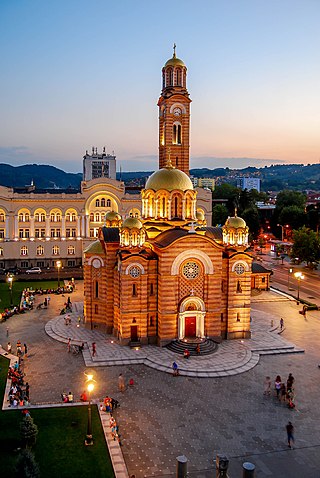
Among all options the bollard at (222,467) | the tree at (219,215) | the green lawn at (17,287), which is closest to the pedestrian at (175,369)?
the bollard at (222,467)

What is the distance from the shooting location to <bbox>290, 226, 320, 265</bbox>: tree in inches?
2571

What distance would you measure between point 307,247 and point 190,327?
3689 centimetres

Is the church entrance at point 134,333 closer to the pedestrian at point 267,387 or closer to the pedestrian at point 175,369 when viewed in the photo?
the pedestrian at point 175,369

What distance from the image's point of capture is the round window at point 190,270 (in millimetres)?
34438

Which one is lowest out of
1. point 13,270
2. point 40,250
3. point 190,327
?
point 190,327

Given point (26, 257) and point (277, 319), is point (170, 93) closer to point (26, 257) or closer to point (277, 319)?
point (277, 319)

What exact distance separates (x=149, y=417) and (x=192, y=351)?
10.1m

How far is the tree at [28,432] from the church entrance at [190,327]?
16.7 metres

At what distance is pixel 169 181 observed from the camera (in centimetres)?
3791

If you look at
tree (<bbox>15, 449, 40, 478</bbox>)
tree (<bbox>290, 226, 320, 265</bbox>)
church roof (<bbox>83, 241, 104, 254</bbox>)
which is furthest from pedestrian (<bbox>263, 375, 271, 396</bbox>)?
tree (<bbox>290, 226, 320, 265</bbox>)

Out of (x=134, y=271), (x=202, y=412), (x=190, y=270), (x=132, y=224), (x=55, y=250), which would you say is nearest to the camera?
(x=202, y=412)

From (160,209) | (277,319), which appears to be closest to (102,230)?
Result: (160,209)

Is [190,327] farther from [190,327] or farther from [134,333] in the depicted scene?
[134,333]

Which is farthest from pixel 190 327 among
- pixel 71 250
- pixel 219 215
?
pixel 219 215
